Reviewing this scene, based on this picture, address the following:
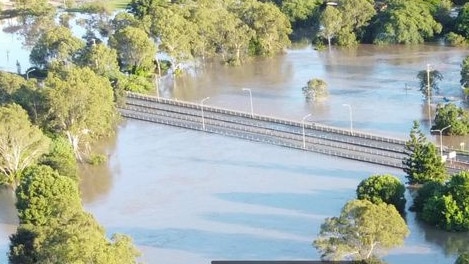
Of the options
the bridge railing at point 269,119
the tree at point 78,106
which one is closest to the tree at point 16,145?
the tree at point 78,106

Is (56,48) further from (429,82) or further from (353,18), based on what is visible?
(429,82)

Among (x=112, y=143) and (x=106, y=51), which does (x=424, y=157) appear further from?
(x=106, y=51)

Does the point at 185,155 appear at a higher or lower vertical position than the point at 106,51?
lower

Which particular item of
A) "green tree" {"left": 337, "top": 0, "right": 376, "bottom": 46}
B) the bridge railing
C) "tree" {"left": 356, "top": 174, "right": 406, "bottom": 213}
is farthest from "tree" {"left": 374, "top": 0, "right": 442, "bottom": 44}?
"tree" {"left": 356, "top": 174, "right": 406, "bottom": 213}

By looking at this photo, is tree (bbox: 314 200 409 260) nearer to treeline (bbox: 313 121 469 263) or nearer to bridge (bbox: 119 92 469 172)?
treeline (bbox: 313 121 469 263)

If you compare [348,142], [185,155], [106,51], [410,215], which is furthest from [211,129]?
[410,215]

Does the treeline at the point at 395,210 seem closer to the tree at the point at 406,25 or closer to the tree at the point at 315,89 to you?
the tree at the point at 315,89
